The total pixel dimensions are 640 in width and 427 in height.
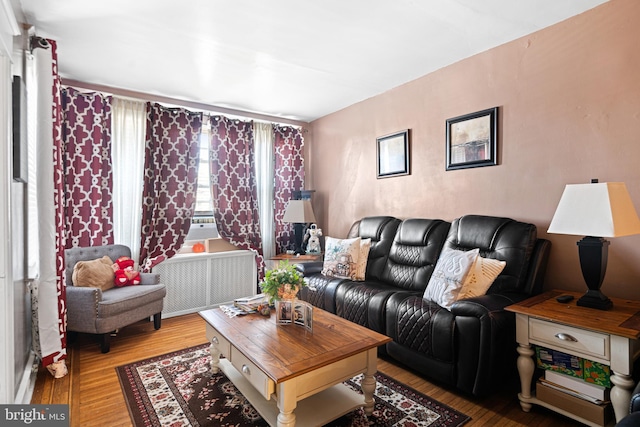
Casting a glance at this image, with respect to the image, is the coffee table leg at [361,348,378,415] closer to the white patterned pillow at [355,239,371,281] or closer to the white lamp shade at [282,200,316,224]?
the white patterned pillow at [355,239,371,281]

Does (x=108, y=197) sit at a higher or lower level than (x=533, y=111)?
lower

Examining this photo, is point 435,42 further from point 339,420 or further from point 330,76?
point 339,420

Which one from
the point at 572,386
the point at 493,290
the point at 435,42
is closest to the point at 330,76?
the point at 435,42

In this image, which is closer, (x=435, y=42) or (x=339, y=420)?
(x=339, y=420)

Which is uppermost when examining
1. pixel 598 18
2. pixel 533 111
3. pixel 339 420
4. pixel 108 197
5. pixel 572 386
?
pixel 598 18

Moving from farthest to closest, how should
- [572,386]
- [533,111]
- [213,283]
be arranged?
[213,283], [533,111], [572,386]

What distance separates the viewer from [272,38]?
2.54 metres

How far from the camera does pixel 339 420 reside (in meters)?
1.93

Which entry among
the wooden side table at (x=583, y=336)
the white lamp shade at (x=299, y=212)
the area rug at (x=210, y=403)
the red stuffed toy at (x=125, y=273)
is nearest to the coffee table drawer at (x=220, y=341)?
the area rug at (x=210, y=403)

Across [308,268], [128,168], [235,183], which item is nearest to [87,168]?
[128,168]

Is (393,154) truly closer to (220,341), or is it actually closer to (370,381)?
(370,381)

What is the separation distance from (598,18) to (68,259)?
4.61 m

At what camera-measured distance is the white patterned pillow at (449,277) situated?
225 centimetres

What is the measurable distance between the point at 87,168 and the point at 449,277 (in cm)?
349
